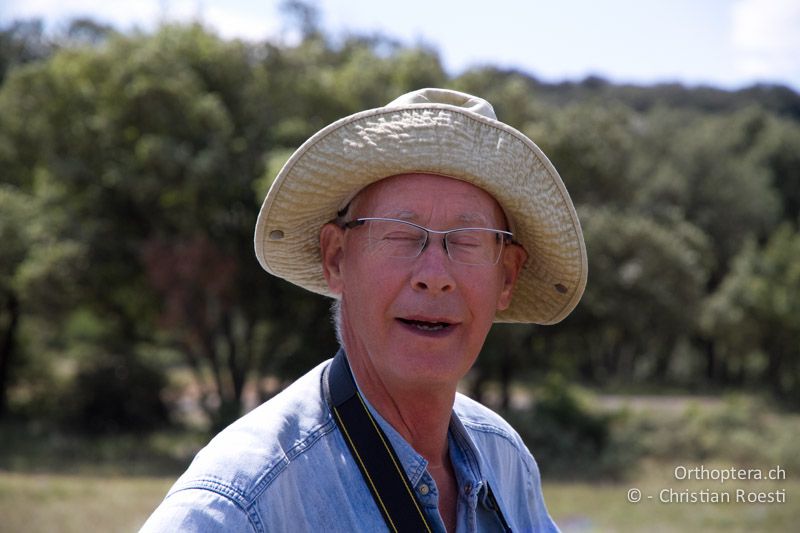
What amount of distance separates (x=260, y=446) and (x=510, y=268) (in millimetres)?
804

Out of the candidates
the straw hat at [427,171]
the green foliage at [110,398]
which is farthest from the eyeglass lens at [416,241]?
the green foliage at [110,398]

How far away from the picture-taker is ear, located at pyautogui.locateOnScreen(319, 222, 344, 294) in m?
2.04

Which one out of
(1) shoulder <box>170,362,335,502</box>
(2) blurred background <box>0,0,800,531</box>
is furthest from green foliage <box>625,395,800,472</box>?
(1) shoulder <box>170,362,335,502</box>

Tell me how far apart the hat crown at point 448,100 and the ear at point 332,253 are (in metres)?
0.33

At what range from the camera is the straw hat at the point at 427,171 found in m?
1.83

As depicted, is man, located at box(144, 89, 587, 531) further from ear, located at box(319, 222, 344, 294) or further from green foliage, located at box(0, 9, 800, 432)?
green foliage, located at box(0, 9, 800, 432)

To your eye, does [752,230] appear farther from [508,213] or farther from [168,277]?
[508,213]

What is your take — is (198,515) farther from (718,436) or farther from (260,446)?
(718,436)

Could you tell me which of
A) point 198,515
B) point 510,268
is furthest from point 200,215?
point 198,515

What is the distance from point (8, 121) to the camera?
20391 millimetres

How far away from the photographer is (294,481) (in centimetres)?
157

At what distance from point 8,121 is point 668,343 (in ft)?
78.2

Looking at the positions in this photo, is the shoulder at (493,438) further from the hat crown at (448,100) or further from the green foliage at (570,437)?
the green foliage at (570,437)

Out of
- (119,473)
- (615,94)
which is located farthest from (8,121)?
(615,94)
